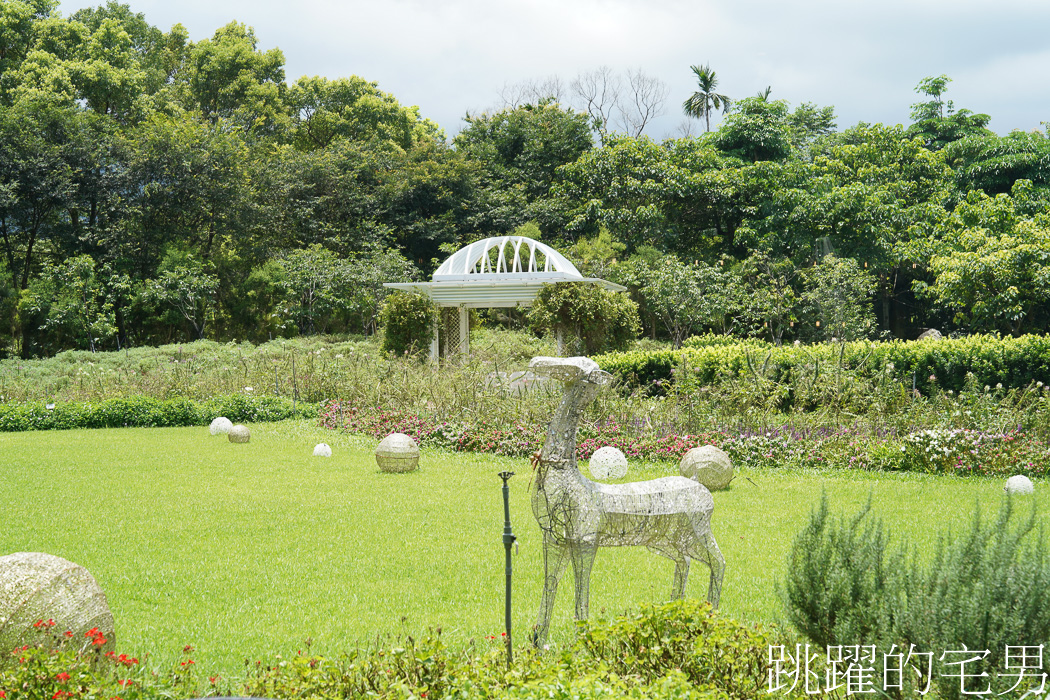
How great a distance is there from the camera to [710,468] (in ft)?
24.4

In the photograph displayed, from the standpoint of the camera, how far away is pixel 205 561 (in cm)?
532

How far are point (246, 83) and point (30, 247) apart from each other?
11.5 metres

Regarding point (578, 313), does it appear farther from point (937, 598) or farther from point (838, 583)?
point (937, 598)

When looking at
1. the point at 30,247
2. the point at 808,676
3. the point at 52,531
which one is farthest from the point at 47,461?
the point at 30,247

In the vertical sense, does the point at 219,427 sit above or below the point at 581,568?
below

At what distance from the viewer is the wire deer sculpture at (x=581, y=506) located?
137 inches

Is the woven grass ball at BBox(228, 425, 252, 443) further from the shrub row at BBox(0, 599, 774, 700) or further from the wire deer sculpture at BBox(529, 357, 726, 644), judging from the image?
the wire deer sculpture at BBox(529, 357, 726, 644)

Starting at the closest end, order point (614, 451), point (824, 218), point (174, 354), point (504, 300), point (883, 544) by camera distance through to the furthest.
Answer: point (883, 544), point (614, 451), point (504, 300), point (174, 354), point (824, 218)

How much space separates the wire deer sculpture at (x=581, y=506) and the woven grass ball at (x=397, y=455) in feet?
16.9

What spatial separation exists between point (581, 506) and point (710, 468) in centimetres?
427

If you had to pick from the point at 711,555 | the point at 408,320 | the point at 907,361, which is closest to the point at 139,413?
the point at 408,320

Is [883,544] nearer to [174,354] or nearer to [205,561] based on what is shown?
[205,561]

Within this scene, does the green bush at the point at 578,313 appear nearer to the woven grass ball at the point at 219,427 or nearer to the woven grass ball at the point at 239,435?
the woven grass ball at the point at 219,427

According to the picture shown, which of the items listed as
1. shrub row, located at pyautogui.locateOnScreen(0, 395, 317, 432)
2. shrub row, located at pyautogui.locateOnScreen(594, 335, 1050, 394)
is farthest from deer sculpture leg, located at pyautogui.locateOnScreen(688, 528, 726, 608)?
shrub row, located at pyautogui.locateOnScreen(0, 395, 317, 432)
